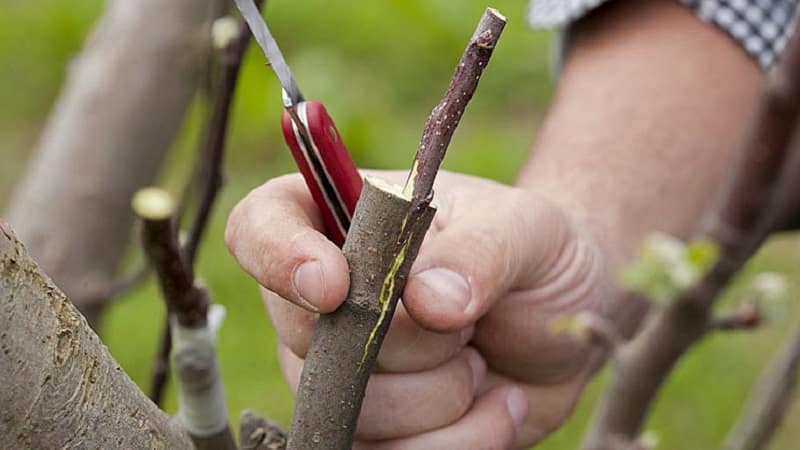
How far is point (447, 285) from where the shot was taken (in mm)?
733

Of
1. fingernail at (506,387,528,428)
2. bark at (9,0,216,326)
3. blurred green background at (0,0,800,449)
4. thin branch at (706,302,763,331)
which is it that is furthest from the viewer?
blurred green background at (0,0,800,449)

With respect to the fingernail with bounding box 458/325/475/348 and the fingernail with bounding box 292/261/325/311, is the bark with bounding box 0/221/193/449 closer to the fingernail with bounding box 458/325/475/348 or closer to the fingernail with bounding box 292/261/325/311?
the fingernail with bounding box 292/261/325/311

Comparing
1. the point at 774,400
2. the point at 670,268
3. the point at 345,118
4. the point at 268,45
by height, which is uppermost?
the point at 268,45

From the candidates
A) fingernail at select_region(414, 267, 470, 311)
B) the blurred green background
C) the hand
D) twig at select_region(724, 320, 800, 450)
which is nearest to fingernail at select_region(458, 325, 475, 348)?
the hand

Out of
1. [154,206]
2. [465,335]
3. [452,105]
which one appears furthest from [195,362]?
[452,105]

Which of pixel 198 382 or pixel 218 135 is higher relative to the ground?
pixel 218 135

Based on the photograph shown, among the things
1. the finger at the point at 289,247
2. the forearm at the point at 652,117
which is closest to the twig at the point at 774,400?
the forearm at the point at 652,117

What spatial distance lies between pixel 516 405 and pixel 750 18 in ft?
1.98

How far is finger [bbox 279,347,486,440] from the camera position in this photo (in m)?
0.82

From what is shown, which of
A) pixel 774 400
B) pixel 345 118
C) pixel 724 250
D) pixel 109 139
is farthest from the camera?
pixel 345 118

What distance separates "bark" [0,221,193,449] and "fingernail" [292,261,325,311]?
0.35 feet

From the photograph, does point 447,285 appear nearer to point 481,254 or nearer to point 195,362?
point 481,254

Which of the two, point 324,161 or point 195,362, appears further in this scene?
point 195,362

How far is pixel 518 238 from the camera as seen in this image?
2.85ft
